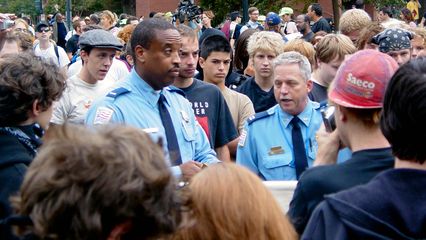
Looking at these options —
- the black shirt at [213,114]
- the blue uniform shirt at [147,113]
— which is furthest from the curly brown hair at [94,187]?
the black shirt at [213,114]

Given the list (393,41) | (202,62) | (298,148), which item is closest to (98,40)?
(202,62)

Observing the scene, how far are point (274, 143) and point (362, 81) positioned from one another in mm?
2094

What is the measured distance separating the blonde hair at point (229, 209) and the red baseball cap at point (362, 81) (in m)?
0.65

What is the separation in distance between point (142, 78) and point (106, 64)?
2.36 metres

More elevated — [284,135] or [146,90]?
[146,90]

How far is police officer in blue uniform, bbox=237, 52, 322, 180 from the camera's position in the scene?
4980mm

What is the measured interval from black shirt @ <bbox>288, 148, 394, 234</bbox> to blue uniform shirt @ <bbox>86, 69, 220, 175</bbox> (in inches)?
62.6

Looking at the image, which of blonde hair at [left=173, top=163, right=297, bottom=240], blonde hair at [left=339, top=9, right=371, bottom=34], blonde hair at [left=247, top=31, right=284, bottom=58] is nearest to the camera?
blonde hair at [left=173, top=163, right=297, bottom=240]

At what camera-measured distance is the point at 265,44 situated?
7.42 metres

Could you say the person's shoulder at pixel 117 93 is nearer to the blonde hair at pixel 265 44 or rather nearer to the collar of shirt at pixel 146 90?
the collar of shirt at pixel 146 90

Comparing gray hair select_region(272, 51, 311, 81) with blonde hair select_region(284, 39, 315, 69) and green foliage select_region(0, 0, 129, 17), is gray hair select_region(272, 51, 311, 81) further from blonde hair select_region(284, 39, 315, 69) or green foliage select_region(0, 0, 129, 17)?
green foliage select_region(0, 0, 129, 17)

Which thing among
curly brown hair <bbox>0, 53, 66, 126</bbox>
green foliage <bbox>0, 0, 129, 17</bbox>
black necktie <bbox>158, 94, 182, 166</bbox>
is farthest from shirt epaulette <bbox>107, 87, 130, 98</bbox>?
green foliage <bbox>0, 0, 129, 17</bbox>

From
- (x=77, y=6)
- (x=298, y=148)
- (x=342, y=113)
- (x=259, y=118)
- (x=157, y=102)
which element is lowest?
(x=77, y=6)

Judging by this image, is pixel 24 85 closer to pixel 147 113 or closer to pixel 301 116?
pixel 147 113
